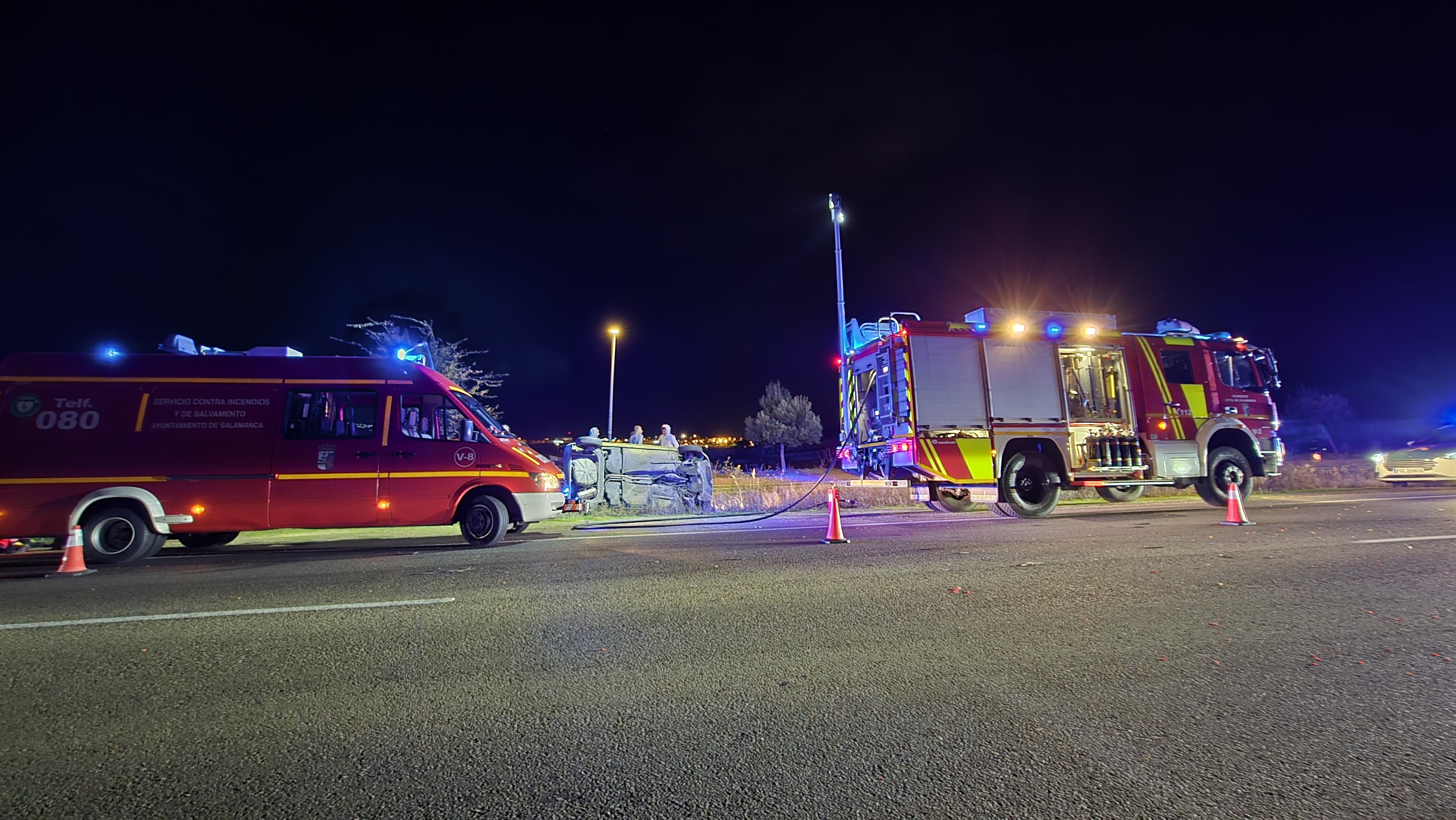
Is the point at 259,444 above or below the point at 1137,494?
above

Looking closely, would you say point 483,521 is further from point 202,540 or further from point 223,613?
point 202,540

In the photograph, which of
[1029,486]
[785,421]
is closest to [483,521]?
[1029,486]

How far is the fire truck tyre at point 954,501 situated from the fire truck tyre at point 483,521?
23.3 feet

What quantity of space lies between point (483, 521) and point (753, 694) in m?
6.36

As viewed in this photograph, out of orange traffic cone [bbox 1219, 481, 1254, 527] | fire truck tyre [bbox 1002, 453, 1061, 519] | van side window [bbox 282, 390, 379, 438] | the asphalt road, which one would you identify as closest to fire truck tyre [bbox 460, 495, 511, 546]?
van side window [bbox 282, 390, 379, 438]

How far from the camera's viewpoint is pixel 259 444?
308 inches

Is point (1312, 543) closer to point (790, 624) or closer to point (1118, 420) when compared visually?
point (1118, 420)

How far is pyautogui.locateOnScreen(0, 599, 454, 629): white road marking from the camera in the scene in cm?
423

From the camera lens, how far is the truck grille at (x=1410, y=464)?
15727mm

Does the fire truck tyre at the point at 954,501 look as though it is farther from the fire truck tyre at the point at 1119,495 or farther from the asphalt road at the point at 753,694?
the asphalt road at the point at 753,694

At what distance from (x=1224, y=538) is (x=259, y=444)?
39.0ft

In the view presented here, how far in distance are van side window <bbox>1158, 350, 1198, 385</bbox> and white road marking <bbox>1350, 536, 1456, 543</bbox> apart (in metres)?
5.03

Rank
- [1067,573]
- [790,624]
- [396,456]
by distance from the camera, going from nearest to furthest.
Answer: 1. [790,624]
2. [1067,573]
3. [396,456]

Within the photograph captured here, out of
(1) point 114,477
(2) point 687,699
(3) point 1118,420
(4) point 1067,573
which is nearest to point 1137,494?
(3) point 1118,420
